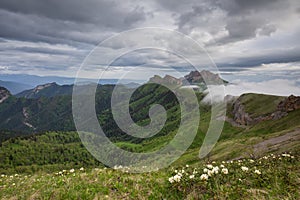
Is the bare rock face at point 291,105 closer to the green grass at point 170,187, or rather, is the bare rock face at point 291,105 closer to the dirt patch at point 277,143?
the dirt patch at point 277,143

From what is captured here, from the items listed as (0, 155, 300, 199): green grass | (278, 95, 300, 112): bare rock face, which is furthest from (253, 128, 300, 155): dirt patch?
(0, 155, 300, 199): green grass

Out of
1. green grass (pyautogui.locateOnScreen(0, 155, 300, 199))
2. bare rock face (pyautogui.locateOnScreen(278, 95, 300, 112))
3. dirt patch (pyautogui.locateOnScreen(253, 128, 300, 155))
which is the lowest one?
dirt patch (pyautogui.locateOnScreen(253, 128, 300, 155))

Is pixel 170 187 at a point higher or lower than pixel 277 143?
higher

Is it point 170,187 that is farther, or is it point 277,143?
point 277,143

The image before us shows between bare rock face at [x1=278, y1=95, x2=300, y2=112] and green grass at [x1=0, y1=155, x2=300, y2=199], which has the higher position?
green grass at [x1=0, y1=155, x2=300, y2=199]

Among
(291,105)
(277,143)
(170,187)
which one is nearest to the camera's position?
(170,187)

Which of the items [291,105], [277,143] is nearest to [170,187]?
[277,143]

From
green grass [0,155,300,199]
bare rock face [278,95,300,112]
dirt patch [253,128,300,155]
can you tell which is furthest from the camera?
bare rock face [278,95,300,112]

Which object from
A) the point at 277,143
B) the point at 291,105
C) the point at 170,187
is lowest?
the point at 277,143

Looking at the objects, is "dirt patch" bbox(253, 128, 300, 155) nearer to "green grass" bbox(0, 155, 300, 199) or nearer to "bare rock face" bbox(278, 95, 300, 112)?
"bare rock face" bbox(278, 95, 300, 112)

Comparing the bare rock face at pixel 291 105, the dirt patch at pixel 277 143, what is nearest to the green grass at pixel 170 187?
the dirt patch at pixel 277 143

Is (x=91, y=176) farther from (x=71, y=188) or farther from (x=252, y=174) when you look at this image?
(x=252, y=174)

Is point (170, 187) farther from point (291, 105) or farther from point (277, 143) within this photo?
point (291, 105)

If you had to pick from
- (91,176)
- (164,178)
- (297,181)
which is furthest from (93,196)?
(297,181)
